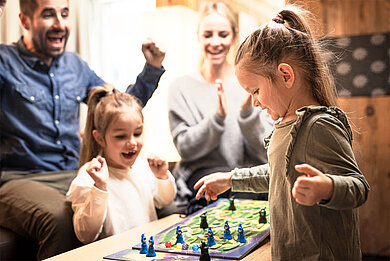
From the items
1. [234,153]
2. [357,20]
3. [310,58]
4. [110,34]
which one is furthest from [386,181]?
[310,58]

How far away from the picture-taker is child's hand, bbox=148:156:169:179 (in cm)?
165

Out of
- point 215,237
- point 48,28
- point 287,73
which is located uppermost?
point 48,28

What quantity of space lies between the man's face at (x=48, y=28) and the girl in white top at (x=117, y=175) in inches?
15.6

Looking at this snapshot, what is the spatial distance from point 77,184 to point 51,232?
19 centimetres

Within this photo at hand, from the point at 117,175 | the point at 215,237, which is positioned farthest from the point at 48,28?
the point at 215,237

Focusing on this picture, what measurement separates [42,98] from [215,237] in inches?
43.5

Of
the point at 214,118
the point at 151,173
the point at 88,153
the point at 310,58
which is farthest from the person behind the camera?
the point at 214,118

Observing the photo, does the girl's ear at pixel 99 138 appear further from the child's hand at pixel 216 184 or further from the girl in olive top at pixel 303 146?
the girl in olive top at pixel 303 146

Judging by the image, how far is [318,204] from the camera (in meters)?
0.86

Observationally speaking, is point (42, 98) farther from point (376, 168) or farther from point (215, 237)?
point (376, 168)

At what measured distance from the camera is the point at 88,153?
1.62 meters

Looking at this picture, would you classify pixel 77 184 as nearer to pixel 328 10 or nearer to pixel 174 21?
pixel 174 21

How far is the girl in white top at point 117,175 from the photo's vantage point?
4.66ft

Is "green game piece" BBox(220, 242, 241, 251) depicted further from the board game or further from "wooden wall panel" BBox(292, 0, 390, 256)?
"wooden wall panel" BBox(292, 0, 390, 256)
